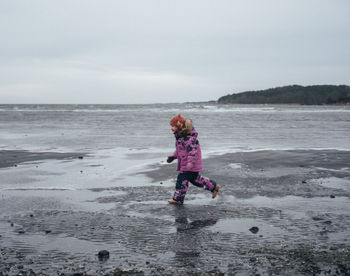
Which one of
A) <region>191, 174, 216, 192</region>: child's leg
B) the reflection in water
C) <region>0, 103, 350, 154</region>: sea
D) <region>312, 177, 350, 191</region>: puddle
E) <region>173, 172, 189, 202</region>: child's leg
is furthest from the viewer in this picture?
<region>0, 103, 350, 154</region>: sea

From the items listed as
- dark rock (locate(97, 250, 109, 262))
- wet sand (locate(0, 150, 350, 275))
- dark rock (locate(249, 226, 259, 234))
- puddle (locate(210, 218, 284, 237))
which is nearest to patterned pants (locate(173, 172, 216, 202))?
wet sand (locate(0, 150, 350, 275))

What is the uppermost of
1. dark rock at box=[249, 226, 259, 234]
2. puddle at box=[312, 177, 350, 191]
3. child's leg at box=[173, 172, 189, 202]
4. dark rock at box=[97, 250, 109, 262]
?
child's leg at box=[173, 172, 189, 202]

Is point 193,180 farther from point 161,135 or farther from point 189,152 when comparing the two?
point 161,135

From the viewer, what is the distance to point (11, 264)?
149 inches

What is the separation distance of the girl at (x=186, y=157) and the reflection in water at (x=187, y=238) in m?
0.57

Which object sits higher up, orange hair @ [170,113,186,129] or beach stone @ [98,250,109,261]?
orange hair @ [170,113,186,129]

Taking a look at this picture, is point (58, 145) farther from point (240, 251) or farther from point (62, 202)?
point (240, 251)

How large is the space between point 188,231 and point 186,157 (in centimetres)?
196

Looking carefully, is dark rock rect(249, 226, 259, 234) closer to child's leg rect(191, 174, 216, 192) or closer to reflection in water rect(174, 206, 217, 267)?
reflection in water rect(174, 206, 217, 267)

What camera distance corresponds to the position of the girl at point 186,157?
253 inches

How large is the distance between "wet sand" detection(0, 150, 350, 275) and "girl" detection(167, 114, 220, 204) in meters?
0.24

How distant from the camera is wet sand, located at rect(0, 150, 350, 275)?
3781 mm

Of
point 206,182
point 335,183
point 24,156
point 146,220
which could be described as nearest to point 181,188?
point 206,182

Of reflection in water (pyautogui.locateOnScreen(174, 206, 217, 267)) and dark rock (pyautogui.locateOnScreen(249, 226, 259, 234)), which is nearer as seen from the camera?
reflection in water (pyautogui.locateOnScreen(174, 206, 217, 267))
